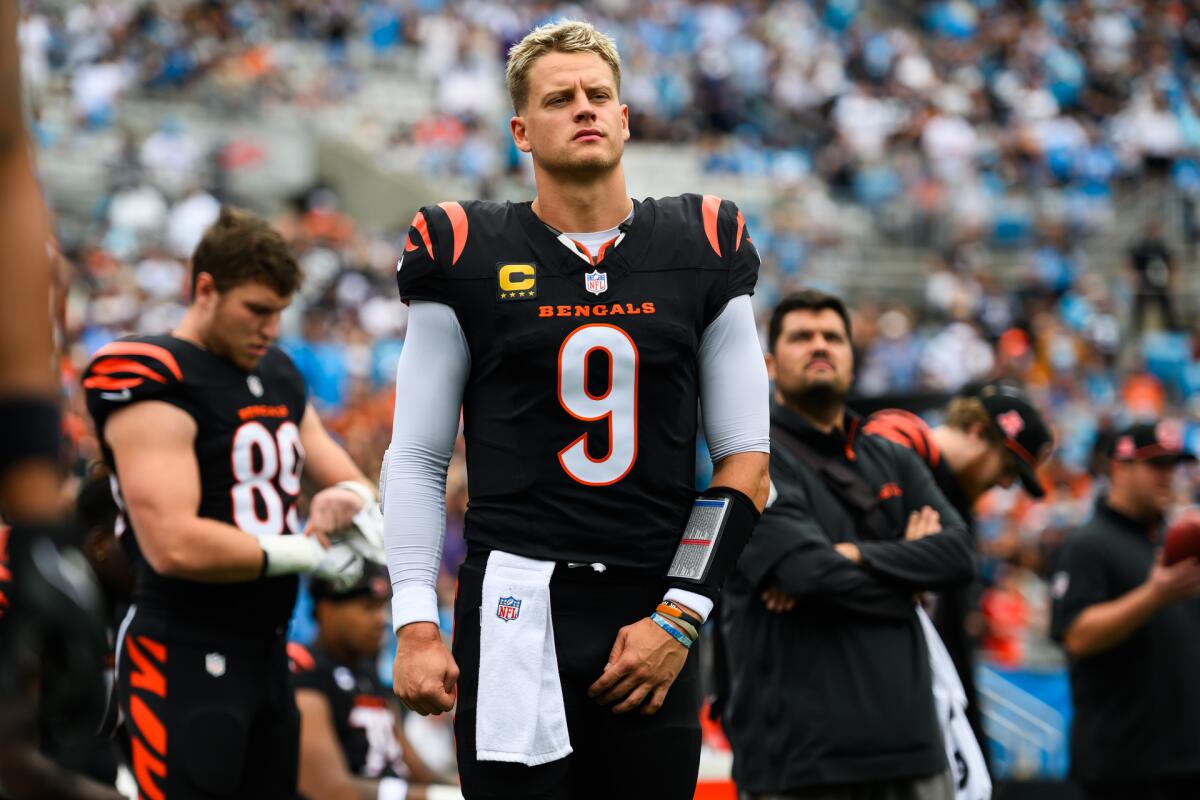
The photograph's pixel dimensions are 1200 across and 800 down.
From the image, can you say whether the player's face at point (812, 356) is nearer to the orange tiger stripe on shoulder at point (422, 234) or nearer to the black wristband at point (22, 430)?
the orange tiger stripe on shoulder at point (422, 234)

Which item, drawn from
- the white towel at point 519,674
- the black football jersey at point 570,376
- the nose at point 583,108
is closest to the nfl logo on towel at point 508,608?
the white towel at point 519,674

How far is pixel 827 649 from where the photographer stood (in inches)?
185

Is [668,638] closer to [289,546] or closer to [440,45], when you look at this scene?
[289,546]

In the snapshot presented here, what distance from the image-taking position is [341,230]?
701 inches

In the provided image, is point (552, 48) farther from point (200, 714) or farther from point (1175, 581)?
point (1175, 581)

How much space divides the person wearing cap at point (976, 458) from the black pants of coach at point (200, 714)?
2.42m

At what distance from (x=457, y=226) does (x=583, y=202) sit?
0.96 feet

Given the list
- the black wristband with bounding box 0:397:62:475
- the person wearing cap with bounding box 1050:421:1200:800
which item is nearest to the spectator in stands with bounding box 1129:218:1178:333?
the person wearing cap with bounding box 1050:421:1200:800

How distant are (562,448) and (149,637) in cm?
177

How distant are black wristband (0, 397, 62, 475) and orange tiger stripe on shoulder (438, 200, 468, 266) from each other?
1.33 m

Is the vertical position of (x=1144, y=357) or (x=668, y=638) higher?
(x=1144, y=357)

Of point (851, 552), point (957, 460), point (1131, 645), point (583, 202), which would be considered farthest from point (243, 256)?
point (1131, 645)

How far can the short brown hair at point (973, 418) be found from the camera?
18.9ft

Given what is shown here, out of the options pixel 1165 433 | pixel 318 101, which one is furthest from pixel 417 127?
pixel 1165 433
